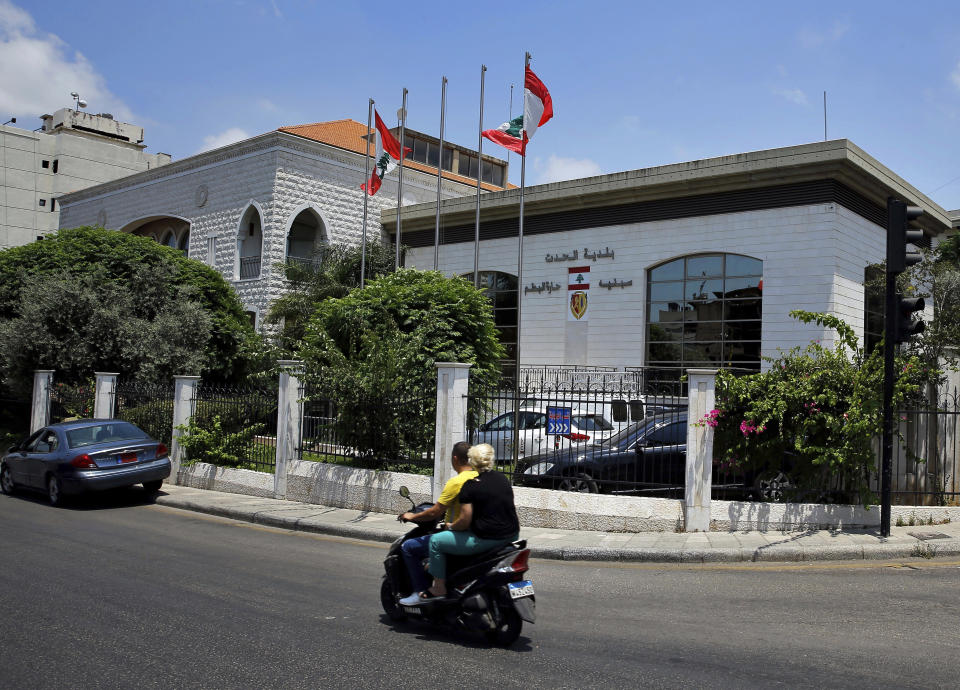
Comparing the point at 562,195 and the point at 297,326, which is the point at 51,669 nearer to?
the point at 297,326

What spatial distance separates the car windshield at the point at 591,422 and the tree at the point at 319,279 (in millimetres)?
15774

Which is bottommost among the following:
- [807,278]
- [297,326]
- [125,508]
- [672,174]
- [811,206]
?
[125,508]

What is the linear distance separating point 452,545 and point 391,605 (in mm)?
886

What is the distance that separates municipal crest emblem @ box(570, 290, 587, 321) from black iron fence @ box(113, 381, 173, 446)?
15.0 metres

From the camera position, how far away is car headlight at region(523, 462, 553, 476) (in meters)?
11.0

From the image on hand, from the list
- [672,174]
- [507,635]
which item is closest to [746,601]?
[507,635]

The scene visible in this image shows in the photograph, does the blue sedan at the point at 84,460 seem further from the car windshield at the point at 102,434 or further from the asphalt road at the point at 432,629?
the asphalt road at the point at 432,629

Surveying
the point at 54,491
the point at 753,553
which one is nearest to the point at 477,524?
the point at 753,553

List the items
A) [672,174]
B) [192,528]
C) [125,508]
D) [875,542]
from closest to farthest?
[875,542] < [192,528] < [125,508] < [672,174]

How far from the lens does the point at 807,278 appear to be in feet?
72.4

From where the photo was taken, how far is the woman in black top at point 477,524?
539 centimetres

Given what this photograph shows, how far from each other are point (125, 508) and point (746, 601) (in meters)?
10.4

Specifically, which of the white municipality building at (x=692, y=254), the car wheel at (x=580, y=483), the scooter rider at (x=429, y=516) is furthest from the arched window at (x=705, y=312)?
the scooter rider at (x=429, y=516)

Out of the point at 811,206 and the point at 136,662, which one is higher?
the point at 811,206
